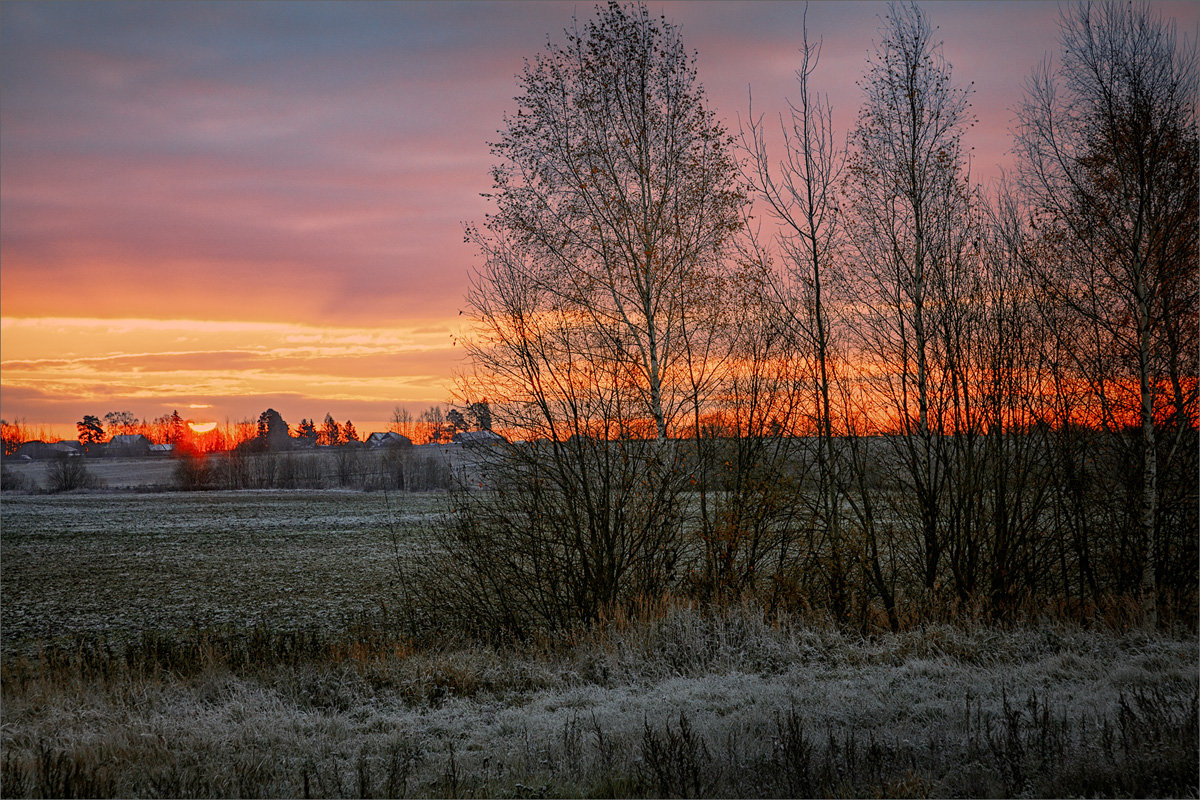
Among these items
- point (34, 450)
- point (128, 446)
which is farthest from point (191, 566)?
point (128, 446)

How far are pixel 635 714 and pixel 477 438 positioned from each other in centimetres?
545

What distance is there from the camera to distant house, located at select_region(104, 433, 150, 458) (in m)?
107

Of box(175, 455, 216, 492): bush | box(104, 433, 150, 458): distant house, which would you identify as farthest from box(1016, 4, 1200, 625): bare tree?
box(104, 433, 150, 458): distant house

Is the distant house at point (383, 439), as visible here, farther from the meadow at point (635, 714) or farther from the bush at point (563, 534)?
the meadow at point (635, 714)

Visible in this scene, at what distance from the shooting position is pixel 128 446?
362 ft

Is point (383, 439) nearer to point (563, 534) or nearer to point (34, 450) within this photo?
point (34, 450)

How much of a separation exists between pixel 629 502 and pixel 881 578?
13.2ft

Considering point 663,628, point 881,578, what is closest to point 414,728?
point 663,628

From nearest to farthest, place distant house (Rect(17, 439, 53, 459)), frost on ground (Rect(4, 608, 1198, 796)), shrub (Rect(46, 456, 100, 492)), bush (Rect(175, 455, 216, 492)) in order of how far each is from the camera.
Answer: frost on ground (Rect(4, 608, 1198, 796)) < shrub (Rect(46, 456, 100, 492)) < bush (Rect(175, 455, 216, 492)) < distant house (Rect(17, 439, 53, 459))

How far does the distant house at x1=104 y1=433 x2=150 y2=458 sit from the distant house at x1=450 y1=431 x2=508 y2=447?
390ft

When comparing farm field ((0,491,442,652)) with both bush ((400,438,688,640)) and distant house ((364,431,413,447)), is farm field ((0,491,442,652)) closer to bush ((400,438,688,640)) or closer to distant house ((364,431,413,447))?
bush ((400,438,688,640))

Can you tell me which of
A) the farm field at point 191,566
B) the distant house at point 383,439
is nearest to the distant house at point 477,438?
the farm field at point 191,566

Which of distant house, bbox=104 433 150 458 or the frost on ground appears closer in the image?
the frost on ground

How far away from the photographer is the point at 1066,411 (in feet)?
35.3
